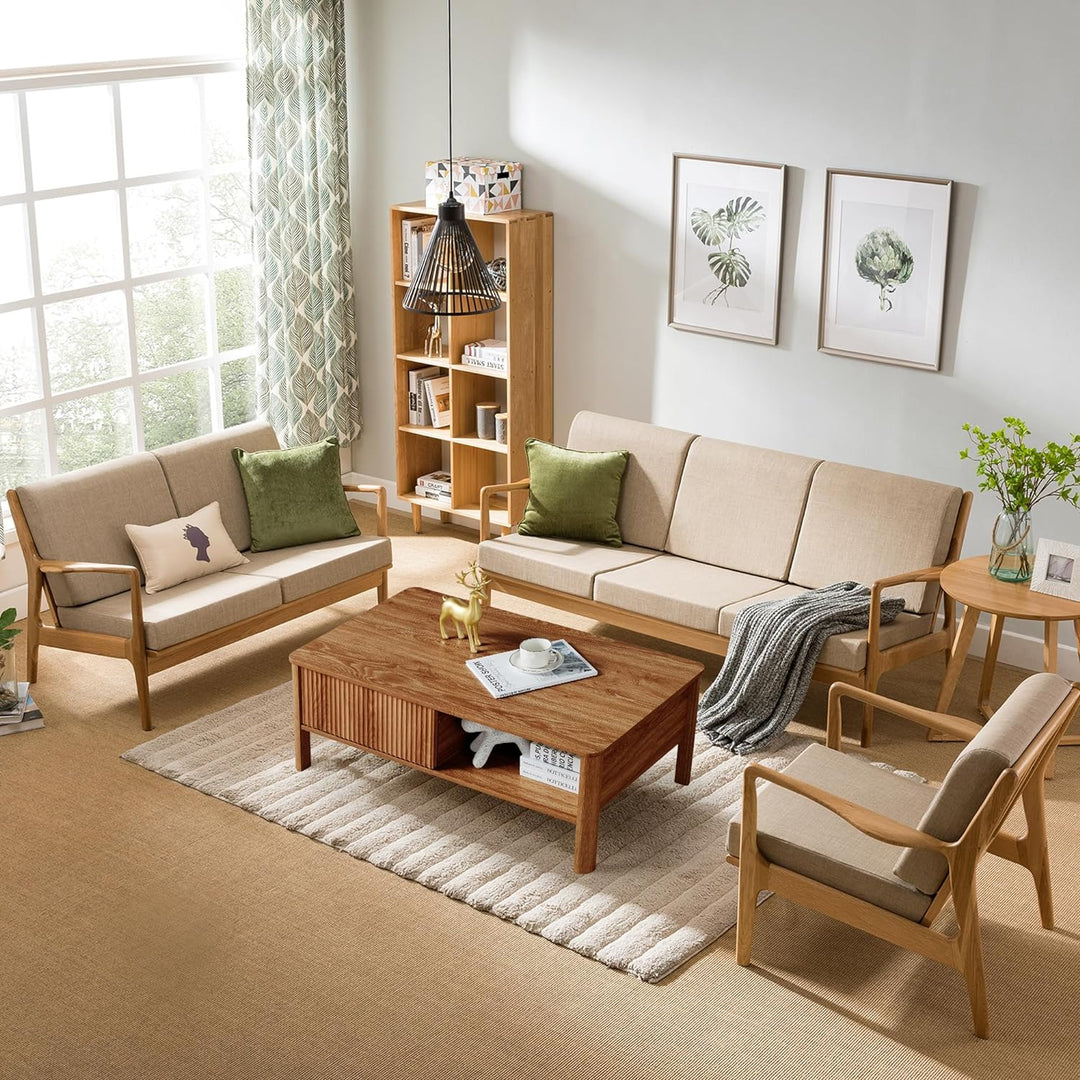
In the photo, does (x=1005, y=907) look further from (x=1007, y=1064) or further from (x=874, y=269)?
(x=874, y=269)

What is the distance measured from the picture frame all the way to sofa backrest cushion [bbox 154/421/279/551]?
319 centimetres

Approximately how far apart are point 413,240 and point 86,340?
165 centimetres

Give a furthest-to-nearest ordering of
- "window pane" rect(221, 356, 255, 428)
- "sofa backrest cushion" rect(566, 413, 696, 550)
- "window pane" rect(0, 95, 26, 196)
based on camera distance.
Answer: "window pane" rect(221, 356, 255, 428), "sofa backrest cushion" rect(566, 413, 696, 550), "window pane" rect(0, 95, 26, 196)

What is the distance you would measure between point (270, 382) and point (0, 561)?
1.80m

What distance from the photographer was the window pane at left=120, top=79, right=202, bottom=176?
6.44 metres

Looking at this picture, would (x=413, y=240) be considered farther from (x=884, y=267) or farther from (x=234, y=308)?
(x=884, y=267)

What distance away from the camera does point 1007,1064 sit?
356cm

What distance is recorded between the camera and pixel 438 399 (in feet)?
23.6

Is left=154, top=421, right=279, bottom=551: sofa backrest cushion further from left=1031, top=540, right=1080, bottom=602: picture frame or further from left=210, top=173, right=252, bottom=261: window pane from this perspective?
left=1031, top=540, right=1080, bottom=602: picture frame

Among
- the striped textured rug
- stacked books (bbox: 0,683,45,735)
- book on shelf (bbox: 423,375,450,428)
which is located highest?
book on shelf (bbox: 423,375,450,428)

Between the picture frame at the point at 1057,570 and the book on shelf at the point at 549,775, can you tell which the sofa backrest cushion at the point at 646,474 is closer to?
the picture frame at the point at 1057,570

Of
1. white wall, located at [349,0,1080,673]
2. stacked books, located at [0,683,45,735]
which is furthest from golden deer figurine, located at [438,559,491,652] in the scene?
white wall, located at [349,0,1080,673]

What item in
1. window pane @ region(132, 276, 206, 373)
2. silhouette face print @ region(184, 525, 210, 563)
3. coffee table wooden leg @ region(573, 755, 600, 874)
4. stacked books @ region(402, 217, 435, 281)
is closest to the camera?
coffee table wooden leg @ region(573, 755, 600, 874)

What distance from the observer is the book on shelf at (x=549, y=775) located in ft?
14.2
